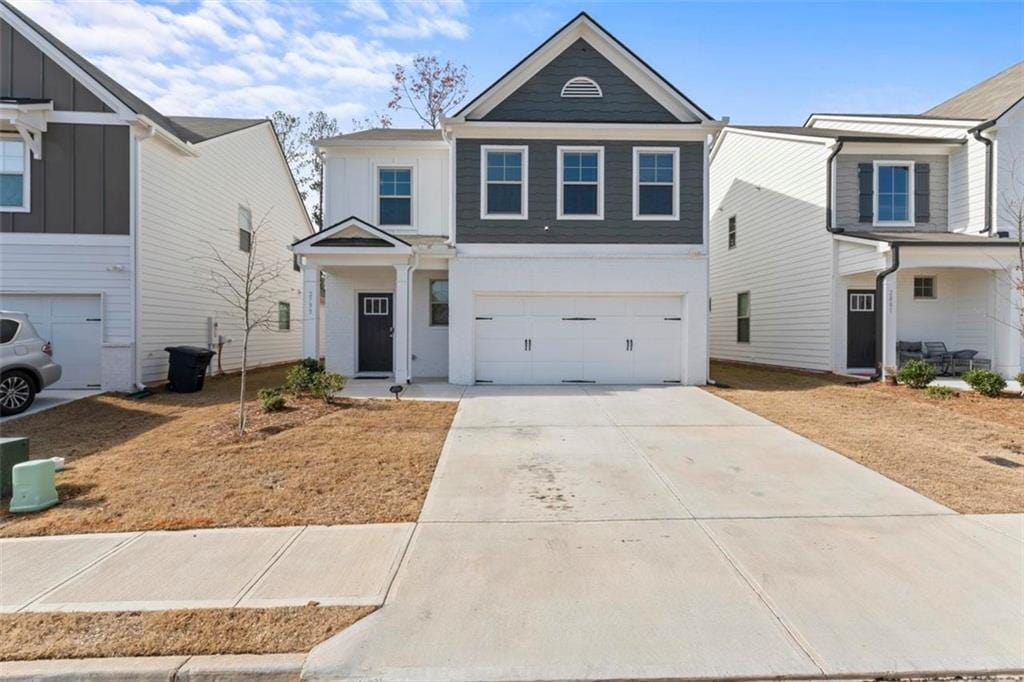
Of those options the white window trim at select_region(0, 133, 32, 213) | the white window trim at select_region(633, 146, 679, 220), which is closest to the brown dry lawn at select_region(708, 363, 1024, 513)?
the white window trim at select_region(633, 146, 679, 220)

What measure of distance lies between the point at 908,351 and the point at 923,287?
212cm

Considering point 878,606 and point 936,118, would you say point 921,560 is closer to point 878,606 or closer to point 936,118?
point 878,606

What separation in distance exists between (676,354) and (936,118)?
10726 mm

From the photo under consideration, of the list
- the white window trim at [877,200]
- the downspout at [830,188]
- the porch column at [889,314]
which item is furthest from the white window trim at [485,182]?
the white window trim at [877,200]

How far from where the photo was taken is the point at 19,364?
950 cm

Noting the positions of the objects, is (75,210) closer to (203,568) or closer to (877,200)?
(203,568)

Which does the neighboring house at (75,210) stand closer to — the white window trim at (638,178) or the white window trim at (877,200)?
the white window trim at (638,178)

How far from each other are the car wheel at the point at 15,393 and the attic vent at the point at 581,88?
1259 centimetres

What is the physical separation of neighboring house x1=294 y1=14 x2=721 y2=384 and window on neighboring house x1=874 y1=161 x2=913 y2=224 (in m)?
5.67

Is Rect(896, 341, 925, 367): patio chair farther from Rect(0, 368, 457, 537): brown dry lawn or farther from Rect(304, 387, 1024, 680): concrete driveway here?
Rect(0, 368, 457, 537): brown dry lawn

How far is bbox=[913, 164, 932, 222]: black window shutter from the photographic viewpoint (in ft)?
49.0

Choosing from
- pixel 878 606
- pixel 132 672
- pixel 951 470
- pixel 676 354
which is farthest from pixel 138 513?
pixel 676 354

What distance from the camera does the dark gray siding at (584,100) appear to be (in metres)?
13.2

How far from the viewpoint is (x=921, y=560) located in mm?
4184
